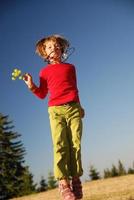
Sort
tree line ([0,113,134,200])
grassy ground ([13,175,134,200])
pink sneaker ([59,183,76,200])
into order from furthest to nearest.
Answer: tree line ([0,113,134,200]), grassy ground ([13,175,134,200]), pink sneaker ([59,183,76,200])

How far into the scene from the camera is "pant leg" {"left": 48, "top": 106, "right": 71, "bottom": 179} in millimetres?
4414

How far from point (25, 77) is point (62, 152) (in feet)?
3.55

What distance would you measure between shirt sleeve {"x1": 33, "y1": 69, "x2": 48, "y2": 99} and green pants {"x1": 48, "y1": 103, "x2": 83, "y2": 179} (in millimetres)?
288

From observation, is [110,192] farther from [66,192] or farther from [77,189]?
[66,192]

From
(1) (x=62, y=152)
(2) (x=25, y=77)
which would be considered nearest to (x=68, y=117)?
(1) (x=62, y=152)

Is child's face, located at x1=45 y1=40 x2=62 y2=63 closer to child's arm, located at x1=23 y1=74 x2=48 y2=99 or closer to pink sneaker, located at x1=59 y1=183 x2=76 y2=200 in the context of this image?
child's arm, located at x1=23 y1=74 x2=48 y2=99

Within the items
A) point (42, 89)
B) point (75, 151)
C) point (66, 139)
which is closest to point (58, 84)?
point (42, 89)

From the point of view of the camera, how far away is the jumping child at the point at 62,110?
4.43 metres

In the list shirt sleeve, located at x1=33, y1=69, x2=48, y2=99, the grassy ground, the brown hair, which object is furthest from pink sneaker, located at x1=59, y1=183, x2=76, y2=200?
the brown hair

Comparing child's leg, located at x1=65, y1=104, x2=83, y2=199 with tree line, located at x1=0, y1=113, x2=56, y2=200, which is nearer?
child's leg, located at x1=65, y1=104, x2=83, y2=199

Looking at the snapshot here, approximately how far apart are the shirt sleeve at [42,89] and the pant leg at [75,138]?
1.47ft

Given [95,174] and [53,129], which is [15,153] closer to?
[95,174]

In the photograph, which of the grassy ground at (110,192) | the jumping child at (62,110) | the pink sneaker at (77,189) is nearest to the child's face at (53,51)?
the jumping child at (62,110)

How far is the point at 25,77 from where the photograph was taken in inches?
189
